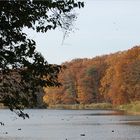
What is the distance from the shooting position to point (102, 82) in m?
111

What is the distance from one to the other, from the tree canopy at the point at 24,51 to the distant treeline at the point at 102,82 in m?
80.1

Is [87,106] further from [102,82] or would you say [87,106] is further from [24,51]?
[24,51]

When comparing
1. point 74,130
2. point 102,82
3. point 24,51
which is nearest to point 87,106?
point 102,82

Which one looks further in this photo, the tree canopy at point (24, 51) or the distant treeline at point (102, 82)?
the distant treeline at point (102, 82)

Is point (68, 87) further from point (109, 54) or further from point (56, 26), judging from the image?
point (56, 26)

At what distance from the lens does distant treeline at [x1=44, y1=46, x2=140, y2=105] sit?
9231 centimetres

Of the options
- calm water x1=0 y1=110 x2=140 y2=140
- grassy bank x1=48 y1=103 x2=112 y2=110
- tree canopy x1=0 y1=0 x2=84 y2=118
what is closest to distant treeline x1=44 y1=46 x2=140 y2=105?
grassy bank x1=48 y1=103 x2=112 y2=110

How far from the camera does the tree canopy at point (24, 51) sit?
892cm

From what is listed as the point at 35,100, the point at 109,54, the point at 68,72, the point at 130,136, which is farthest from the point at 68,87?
the point at 35,100

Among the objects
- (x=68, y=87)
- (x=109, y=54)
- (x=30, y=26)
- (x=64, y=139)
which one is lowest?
(x=64, y=139)

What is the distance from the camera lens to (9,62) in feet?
31.2

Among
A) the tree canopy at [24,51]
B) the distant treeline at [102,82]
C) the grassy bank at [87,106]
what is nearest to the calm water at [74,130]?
the tree canopy at [24,51]

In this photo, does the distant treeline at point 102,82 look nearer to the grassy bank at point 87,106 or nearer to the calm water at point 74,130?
the grassy bank at point 87,106

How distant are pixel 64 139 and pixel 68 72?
101 metres
